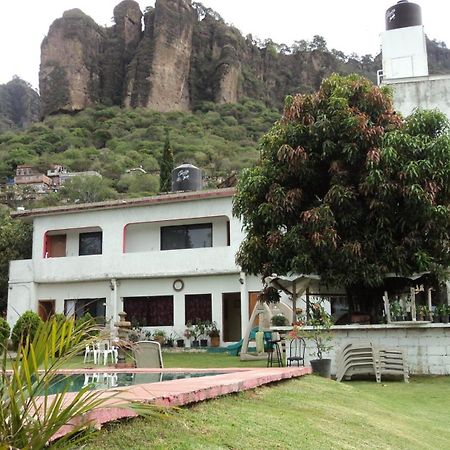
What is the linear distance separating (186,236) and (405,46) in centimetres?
1082

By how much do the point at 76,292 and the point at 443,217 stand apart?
1703 centimetres

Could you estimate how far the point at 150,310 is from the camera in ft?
79.3

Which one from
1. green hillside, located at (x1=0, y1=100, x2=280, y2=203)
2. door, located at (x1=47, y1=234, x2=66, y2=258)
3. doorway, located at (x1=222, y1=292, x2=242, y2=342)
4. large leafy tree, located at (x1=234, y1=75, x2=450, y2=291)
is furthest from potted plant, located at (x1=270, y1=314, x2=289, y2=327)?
green hillside, located at (x1=0, y1=100, x2=280, y2=203)

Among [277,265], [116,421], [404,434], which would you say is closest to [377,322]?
[277,265]

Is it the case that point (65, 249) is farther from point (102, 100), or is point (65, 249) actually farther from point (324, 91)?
point (102, 100)

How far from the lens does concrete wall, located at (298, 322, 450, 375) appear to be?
490 inches

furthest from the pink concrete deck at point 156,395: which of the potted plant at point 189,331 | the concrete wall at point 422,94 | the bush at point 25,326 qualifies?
the potted plant at point 189,331

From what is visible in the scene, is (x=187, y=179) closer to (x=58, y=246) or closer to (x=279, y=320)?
(x=58, y=246)

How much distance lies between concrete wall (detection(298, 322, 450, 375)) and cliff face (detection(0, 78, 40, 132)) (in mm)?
92789

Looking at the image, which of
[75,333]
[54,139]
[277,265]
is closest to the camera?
[75,333]

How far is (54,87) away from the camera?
262 feet

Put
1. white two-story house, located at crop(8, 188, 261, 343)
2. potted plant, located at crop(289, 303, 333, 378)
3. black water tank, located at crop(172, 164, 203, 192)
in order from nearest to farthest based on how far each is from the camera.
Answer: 1. potted plant, located at crop(289, 303, 333, 378)
2. white two-story house, located at crop(8, 188, 261, 343)
3. black water tank, located at crop(172, 164, 203, 192)

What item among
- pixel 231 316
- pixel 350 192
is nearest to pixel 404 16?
pixel 231 316

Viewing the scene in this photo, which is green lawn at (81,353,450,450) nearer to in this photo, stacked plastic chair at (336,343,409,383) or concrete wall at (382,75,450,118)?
stacked plastic chair at (336,343,409,383)
